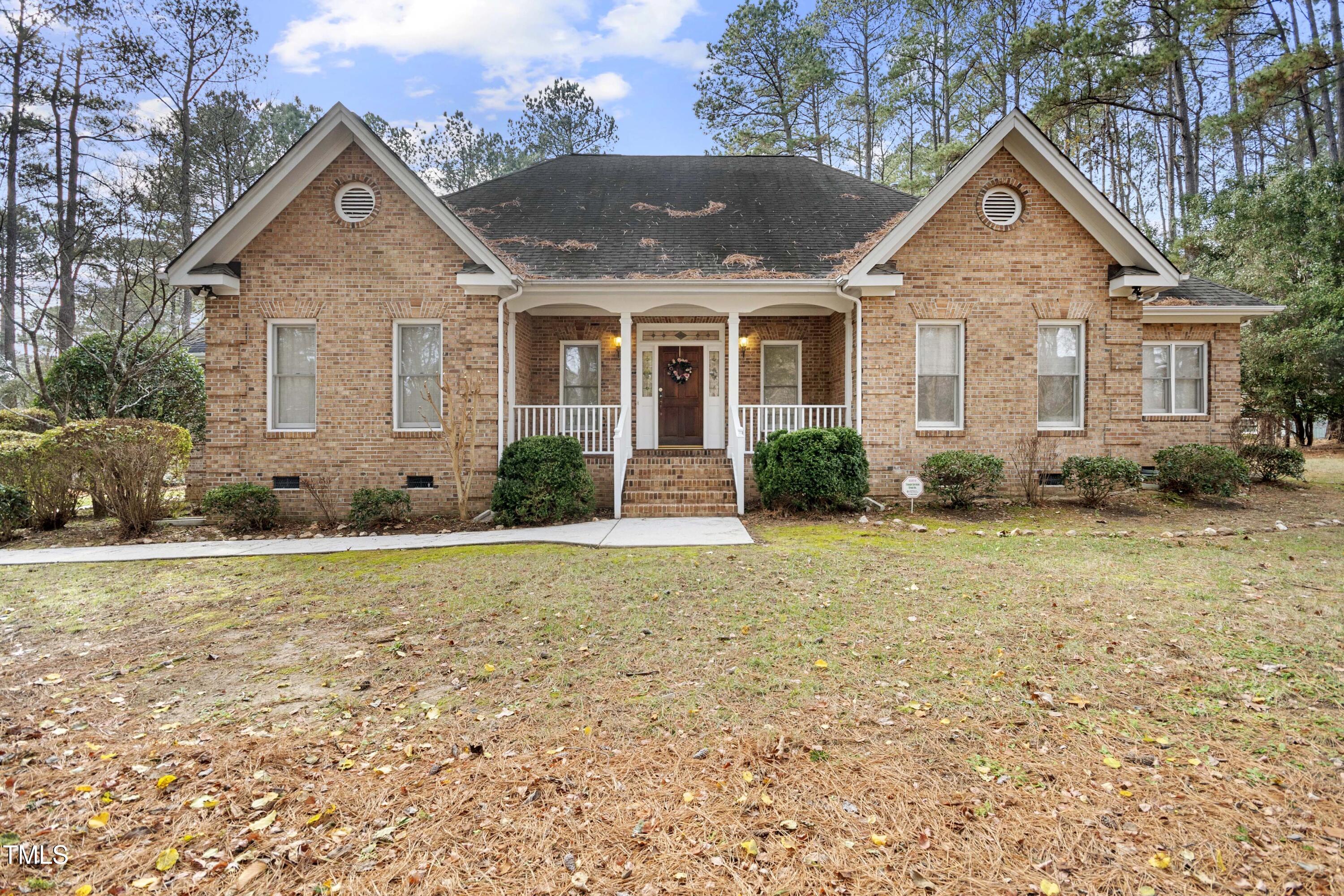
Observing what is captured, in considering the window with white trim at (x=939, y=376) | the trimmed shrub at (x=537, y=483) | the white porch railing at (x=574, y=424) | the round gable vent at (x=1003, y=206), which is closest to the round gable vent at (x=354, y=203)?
the white porch railing at (x=574, y=424)

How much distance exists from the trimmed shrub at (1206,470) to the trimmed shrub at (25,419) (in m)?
20.2

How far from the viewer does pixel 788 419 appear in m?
12.1

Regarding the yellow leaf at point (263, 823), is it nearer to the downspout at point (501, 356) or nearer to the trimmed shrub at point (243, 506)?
the downspout at point (501, 356)

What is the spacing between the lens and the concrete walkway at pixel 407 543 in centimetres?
783

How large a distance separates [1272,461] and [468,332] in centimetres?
1542

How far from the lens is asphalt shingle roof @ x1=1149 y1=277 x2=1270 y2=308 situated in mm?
12266

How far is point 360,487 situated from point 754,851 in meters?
9.79

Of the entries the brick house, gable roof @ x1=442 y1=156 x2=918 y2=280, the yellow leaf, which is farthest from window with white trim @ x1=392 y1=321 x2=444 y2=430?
the yellow leaf

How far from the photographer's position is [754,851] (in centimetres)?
230

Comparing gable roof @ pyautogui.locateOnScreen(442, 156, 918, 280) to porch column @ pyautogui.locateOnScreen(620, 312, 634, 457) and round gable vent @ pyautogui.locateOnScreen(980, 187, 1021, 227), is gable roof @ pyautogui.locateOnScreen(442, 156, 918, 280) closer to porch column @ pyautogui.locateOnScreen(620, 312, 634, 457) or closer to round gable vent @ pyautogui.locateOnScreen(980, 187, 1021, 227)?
porch column @ pyautogui.locateOnScreen(620, 312, 634, 457)

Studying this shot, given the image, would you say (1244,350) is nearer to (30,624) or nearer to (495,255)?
(495,255)

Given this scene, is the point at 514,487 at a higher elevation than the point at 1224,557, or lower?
higher

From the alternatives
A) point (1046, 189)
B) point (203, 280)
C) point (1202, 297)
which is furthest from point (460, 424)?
point (1202, 297)

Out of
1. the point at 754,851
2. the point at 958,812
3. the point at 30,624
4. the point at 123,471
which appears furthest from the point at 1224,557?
the point at 123,471
